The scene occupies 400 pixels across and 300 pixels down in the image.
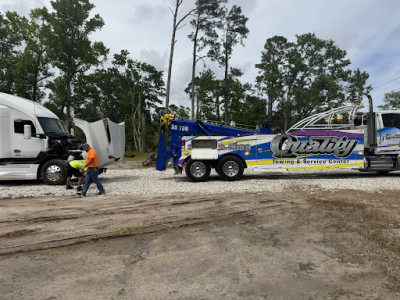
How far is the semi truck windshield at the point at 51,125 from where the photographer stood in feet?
34.6

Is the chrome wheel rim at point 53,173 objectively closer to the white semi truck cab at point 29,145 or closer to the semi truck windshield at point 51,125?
the white semi truck cab at point 29,145

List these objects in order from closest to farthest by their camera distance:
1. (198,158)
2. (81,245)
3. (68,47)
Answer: (81,245), (198,158), (68,47)

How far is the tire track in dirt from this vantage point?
4.64 meters

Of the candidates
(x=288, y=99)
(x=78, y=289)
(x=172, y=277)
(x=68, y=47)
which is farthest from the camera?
(x=288, y=99)

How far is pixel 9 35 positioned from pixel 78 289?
3045 centimetres

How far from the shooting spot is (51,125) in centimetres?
1097

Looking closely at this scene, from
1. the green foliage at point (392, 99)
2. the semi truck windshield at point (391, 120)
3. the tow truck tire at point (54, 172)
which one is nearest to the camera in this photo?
the tow truck tire at point (54, 172)

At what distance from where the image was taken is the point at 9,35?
26062 mm

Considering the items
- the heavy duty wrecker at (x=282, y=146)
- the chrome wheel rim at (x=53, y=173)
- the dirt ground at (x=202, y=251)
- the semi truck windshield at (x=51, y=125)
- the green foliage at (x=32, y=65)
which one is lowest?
the dirt ground at (x=202, y=251)

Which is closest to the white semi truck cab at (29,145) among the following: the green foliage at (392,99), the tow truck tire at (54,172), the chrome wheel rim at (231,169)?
the tow truck tire at (54,172)

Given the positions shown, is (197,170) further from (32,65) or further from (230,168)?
(32,65)

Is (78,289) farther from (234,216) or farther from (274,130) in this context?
(274,130)

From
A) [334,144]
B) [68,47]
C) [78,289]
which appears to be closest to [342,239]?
[78,289]

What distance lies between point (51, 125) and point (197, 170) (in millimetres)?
5806
